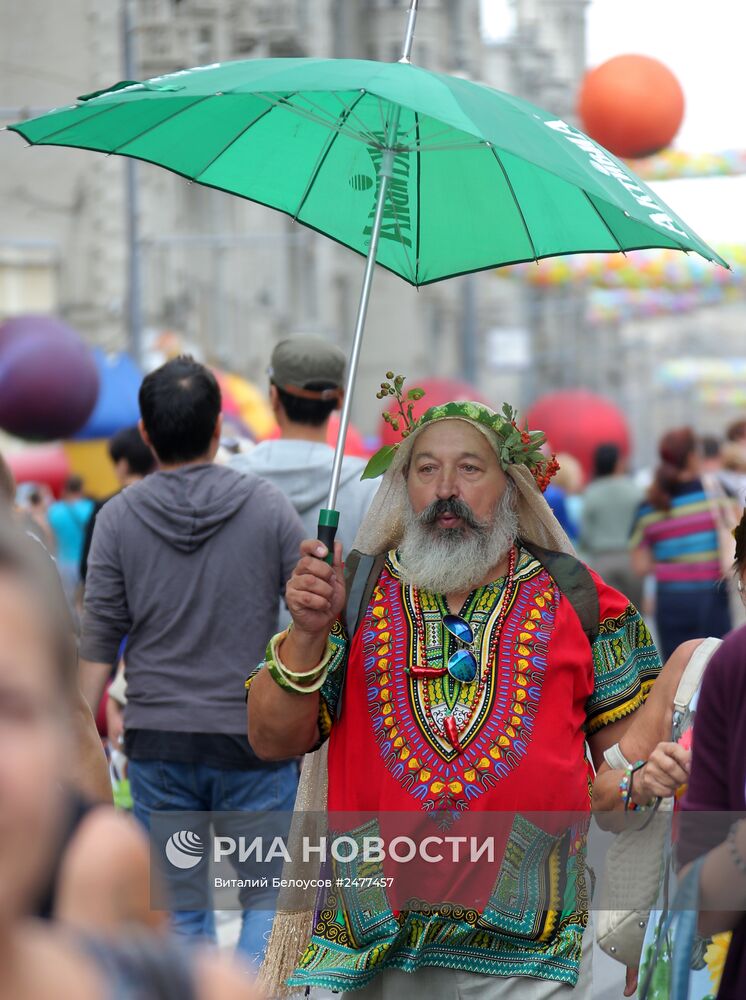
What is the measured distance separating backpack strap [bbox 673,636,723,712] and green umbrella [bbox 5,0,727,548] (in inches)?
37.0

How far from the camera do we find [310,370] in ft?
18.5

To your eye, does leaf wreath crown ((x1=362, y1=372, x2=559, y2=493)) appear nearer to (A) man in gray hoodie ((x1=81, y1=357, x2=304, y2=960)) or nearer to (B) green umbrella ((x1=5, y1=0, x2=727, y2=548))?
(B) green umbrella ((x1=5, y1=0, x2=727, y2=548))

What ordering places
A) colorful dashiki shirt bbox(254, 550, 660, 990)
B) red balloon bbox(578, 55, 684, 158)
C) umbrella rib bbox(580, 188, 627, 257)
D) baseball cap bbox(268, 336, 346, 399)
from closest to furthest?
colorful dashiki shirt bbox(254, 550, 660, 990)
umbrella rib bbox(580, 188, 627, 257)
baseball cap bbox(268, 336, 346, 399)
red balloon bbox(578, 55, 684, 158)

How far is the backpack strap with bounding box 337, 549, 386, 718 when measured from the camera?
3.81m

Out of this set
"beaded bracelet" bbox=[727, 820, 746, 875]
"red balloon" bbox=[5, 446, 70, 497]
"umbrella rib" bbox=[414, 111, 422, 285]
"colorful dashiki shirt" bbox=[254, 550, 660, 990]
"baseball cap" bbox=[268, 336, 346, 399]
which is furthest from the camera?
"red balloon" bbox=[5, 446, 70, 497]

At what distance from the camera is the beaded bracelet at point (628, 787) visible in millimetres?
3553

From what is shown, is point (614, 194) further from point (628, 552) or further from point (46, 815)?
point (628, 552)

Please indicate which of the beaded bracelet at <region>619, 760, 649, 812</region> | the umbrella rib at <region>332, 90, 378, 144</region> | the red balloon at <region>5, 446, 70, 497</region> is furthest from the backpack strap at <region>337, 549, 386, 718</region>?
the red balloon at <region>5, 446, 70, 497</region>

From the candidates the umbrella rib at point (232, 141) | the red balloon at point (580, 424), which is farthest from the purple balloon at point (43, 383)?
the red balloon at point (580, 424)

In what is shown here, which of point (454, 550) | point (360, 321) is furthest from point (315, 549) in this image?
point (360, 321)

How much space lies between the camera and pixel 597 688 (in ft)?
12.6

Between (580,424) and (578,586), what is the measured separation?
21.2m

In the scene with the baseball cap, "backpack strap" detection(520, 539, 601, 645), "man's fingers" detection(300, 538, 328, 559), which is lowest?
"backpack strap" detection(520, 539, 601, 645)

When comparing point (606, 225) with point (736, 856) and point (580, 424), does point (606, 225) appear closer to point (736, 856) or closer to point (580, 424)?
point (736, 856)
